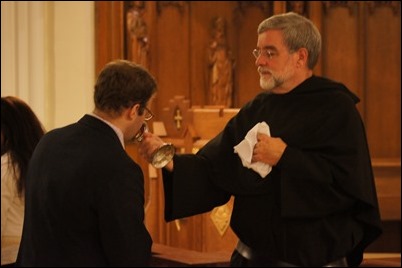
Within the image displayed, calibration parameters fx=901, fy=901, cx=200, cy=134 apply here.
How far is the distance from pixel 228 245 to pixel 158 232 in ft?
1.97

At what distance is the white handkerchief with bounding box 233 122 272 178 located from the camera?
3.62m

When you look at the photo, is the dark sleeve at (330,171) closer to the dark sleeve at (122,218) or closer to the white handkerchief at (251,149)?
Answer: the white handkerchief at (251,149)

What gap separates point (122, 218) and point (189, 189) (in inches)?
34.6

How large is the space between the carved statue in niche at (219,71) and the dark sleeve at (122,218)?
5.97 m

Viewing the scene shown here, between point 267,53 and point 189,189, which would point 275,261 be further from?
point 267,53

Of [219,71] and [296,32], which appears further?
[219,71]

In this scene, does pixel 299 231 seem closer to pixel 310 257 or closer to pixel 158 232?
pixel 310 257

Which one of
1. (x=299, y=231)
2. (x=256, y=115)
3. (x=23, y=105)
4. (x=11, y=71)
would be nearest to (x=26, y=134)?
(x=23, y=105)

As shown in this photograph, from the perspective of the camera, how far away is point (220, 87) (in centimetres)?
908

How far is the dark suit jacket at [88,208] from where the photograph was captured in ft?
10.0

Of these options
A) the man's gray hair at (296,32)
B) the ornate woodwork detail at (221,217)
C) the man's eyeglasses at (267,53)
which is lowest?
the ornate woodwork detail at (221,217)

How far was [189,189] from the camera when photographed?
3.90m

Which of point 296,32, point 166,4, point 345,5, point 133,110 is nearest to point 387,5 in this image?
point 345,5

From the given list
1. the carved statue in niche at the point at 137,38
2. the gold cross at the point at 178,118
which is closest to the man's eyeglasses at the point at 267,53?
the gold cross at the point at 178,118
